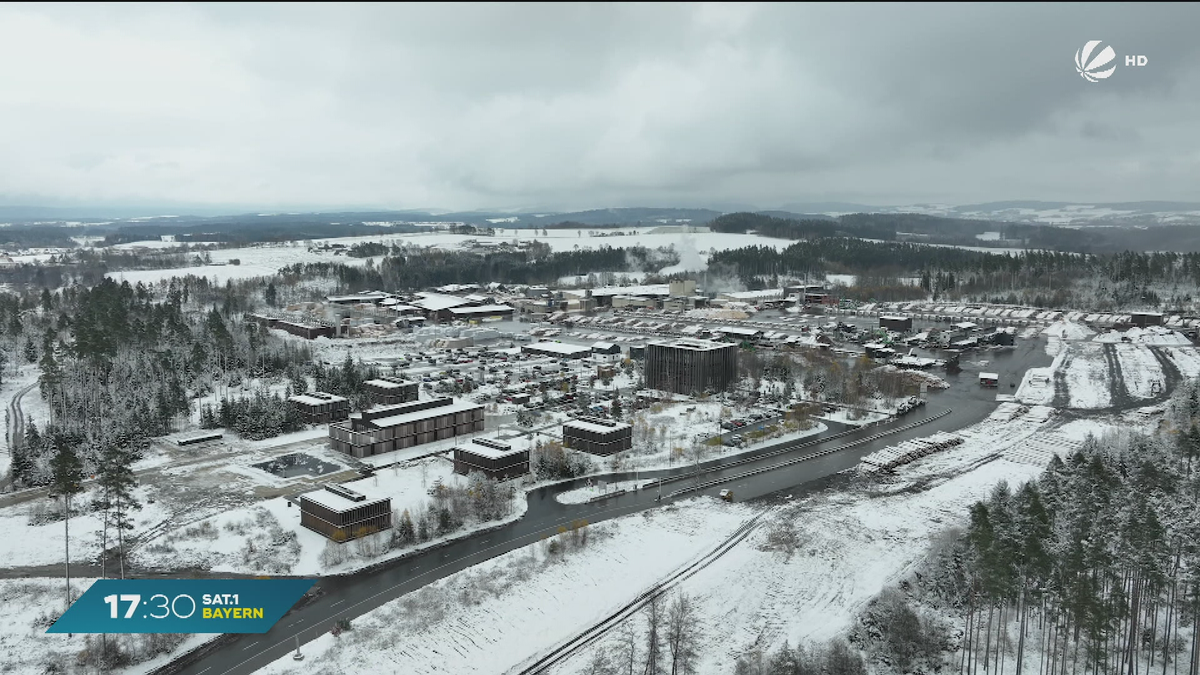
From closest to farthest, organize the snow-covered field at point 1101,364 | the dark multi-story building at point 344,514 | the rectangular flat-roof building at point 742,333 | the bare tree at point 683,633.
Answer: the bare tree at point 683,633
the dark multi-story building at point 344,514
the snow-covered field at point 1101,364
the rectangular flat-roof building at point 742,333

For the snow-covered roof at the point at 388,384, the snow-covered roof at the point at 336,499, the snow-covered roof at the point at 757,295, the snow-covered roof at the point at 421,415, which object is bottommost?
the snow-covered roof at the point at 757,295

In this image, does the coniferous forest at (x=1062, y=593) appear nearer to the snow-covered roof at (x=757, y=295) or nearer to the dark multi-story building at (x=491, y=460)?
the dark multi-story building at (x=491, y=460)

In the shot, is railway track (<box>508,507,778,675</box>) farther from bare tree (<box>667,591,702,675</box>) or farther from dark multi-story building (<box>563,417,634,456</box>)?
dark multi-story building (<box>563,417,634,456</box>)

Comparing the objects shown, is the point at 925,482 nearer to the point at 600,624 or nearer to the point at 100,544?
the point at 600,624

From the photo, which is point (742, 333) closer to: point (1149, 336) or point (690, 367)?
point (690, 367)

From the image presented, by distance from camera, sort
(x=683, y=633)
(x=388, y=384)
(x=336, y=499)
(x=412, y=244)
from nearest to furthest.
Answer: (x=683, y=633)
(x=336, y=499)
(x=388, y=384)
(x=412, y=244)

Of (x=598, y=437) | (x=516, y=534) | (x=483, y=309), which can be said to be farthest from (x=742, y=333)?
(x=516, y=534)

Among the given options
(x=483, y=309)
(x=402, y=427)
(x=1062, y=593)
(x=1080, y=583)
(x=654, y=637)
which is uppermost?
(x=1080, y=583)

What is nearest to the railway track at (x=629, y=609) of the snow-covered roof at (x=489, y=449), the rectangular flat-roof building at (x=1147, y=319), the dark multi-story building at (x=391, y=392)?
the snow-covered roof at (x=489, y=449)
